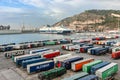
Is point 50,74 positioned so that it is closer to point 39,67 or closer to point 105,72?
point 39,67

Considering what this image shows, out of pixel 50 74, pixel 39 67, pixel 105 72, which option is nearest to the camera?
pixel 105 72

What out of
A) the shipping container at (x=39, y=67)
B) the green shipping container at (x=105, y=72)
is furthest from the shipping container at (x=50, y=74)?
the green shipping container at (x=105, y=72)

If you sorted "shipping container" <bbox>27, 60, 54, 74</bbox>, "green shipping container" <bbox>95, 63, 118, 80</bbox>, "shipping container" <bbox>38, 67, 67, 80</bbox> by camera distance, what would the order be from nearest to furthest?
"green shipping container" <bbox>95, 63, 118, 80</bbox>
"shipping container" <bbox>38, 67, 67, 80</bbox>
"shipping container" <bbox>27, 60, 54, 74</bbox>

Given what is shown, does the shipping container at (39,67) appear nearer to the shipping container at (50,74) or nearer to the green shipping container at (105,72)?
the shipping container at (50,74)

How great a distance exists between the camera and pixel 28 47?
103625mm

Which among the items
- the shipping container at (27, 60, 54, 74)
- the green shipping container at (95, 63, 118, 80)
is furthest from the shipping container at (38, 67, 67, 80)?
the green shipping container at (95, 63, 118, 80)

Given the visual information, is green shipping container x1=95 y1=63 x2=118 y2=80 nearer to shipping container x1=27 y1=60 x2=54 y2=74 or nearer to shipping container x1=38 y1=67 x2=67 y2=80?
shipping container x1=38 y1=67 x2=67 y2=80

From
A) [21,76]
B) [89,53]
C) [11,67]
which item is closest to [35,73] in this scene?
[21,76]

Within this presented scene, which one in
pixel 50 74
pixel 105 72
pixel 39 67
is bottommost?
pixel 50 74

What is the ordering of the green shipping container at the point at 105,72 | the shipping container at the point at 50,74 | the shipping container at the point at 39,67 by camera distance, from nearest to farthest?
1. the green shipping container at the point at 105,72
2. the shipping container at the point at 50,74
3. the shipping container at the point at 39,67

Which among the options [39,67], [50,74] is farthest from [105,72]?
[39,67]

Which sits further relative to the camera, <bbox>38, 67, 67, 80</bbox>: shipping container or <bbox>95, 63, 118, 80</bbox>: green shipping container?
<bbox>38, 67, 67, 80</bbox>: shipping container

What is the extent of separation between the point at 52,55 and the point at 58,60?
483 inches

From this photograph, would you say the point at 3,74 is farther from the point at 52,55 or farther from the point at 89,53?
the point at 89,53
